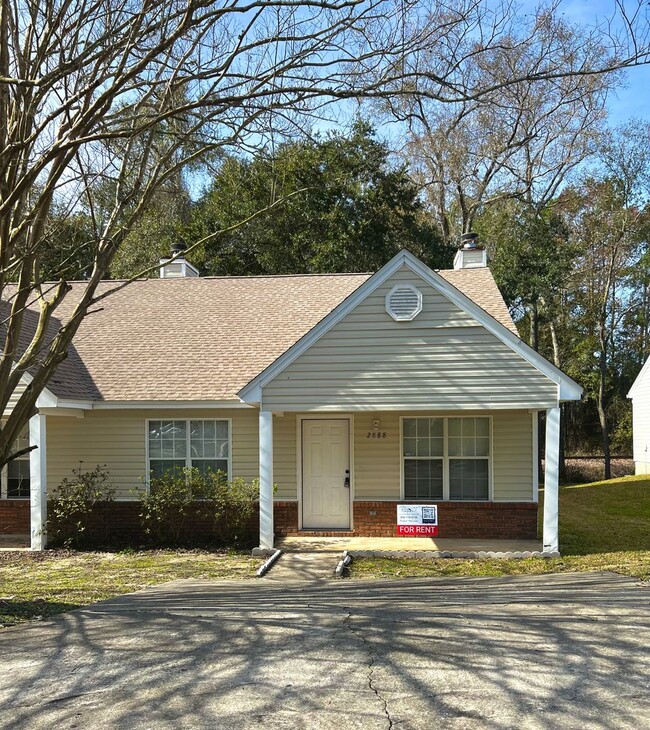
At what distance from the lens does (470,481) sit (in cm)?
1334

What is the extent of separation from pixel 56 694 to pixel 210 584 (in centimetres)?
486

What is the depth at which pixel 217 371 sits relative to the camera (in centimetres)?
1416

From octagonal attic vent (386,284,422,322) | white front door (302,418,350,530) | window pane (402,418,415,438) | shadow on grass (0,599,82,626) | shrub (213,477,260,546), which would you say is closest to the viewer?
shadow on grass (0,599,82,626)

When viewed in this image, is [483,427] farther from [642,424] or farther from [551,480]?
[642,424]

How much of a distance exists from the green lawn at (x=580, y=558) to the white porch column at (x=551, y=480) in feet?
1.17

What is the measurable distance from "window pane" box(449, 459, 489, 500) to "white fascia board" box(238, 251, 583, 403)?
2421 mm

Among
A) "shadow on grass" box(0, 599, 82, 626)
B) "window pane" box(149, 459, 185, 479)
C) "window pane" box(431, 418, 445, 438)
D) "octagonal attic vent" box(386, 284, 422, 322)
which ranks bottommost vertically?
"shadow on grass" box(0, 599, 82, 626)

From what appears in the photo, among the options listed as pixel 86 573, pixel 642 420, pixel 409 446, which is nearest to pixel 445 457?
pixel 409 446

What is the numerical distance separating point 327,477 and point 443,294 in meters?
4.28

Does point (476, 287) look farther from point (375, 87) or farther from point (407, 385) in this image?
point (375, 87)

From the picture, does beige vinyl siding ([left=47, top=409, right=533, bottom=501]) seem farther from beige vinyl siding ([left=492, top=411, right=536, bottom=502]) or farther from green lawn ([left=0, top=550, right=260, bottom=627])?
green lawn ([left=0, top=550, right=260, bottom=627])

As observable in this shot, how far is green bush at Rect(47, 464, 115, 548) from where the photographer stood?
522 inches

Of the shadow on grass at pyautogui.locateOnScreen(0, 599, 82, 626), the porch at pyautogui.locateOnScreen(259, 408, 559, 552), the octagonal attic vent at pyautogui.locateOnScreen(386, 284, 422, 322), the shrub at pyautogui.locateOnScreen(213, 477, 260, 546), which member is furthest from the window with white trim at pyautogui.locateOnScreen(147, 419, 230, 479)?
the shadow on grass at pyautogui.locateOnScreen(0, 599, 82, 626)

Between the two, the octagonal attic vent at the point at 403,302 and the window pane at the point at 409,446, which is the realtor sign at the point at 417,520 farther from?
the octagonal attic vent at the point at 403,302
